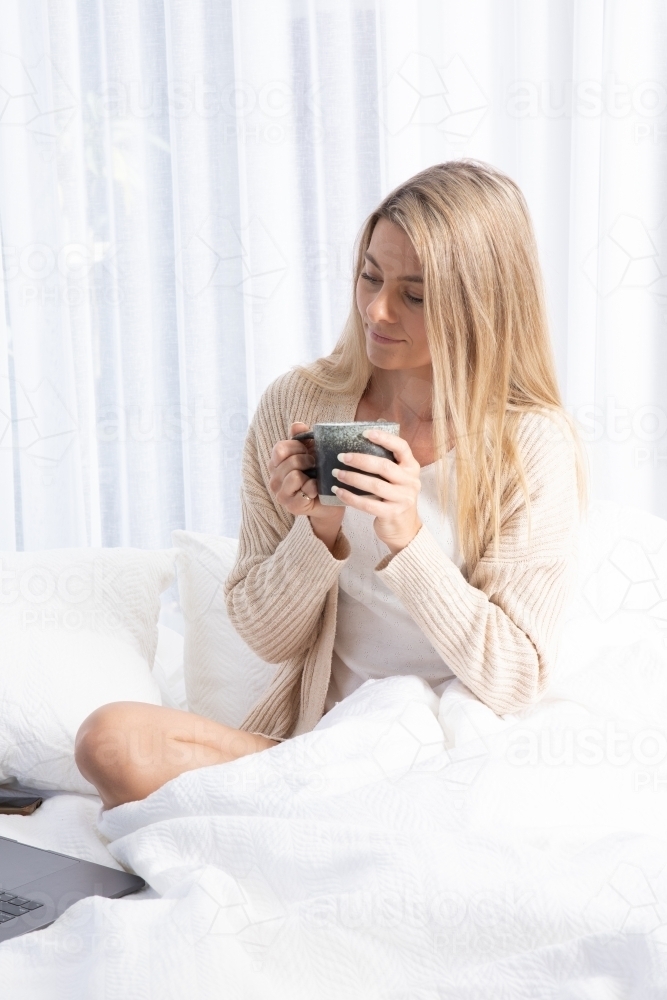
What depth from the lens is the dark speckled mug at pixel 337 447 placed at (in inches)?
42.2

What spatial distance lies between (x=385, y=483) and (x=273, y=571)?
0.30m

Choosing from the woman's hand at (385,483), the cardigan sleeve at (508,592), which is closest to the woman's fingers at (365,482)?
the woman's hand at (385,483)

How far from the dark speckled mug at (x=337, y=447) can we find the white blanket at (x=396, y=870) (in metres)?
0.26

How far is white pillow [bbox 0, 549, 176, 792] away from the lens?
1351mm

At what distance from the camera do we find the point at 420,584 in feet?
3.92

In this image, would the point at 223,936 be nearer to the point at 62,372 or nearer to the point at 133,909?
the point at 133,909

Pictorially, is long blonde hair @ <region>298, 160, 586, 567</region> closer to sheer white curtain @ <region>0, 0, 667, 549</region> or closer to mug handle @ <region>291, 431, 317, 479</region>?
mug handle @ <region>291, 431, 317, 479</region>

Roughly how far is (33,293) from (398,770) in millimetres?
1462

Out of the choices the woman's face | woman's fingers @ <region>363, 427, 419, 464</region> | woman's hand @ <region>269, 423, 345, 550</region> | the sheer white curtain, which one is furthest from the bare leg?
the sheer white curtain

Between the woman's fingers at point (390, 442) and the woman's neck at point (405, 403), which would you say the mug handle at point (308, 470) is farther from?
the woman's neck at point (405, 403)

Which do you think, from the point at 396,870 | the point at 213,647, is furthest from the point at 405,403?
the point at 396,870

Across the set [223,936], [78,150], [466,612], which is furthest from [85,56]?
[223,936]

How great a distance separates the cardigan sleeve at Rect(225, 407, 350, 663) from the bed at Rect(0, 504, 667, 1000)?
14 cm

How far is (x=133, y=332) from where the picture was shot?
2.12 metres
